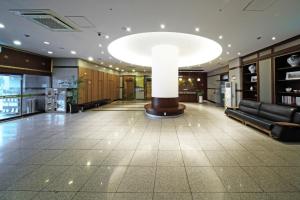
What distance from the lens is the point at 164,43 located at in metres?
8.23

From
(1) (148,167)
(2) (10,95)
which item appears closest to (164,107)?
(1) (148,167)

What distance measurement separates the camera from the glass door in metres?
7.69

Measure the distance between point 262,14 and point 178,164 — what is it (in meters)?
4.42

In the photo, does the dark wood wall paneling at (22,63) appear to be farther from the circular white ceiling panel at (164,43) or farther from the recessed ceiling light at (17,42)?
the circular white ceiling panel at (164,43)

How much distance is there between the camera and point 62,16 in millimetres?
4406

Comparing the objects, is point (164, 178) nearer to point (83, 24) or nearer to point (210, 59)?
point (83, 24)

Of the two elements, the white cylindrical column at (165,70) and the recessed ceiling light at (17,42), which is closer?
the recessed ceiling light at (17,42)

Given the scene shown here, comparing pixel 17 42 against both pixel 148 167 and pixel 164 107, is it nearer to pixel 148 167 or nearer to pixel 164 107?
pixel 164 107

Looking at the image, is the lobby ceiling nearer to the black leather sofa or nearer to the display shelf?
the display shelf

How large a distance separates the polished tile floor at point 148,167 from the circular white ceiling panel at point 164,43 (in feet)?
15.3

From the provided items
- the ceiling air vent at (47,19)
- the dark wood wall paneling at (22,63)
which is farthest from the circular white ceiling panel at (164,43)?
the dark wood wall paneling at (22,63)

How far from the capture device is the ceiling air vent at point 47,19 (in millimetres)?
4145

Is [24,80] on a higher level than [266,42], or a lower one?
lower

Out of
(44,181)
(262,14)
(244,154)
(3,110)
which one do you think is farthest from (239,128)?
(3,110)
